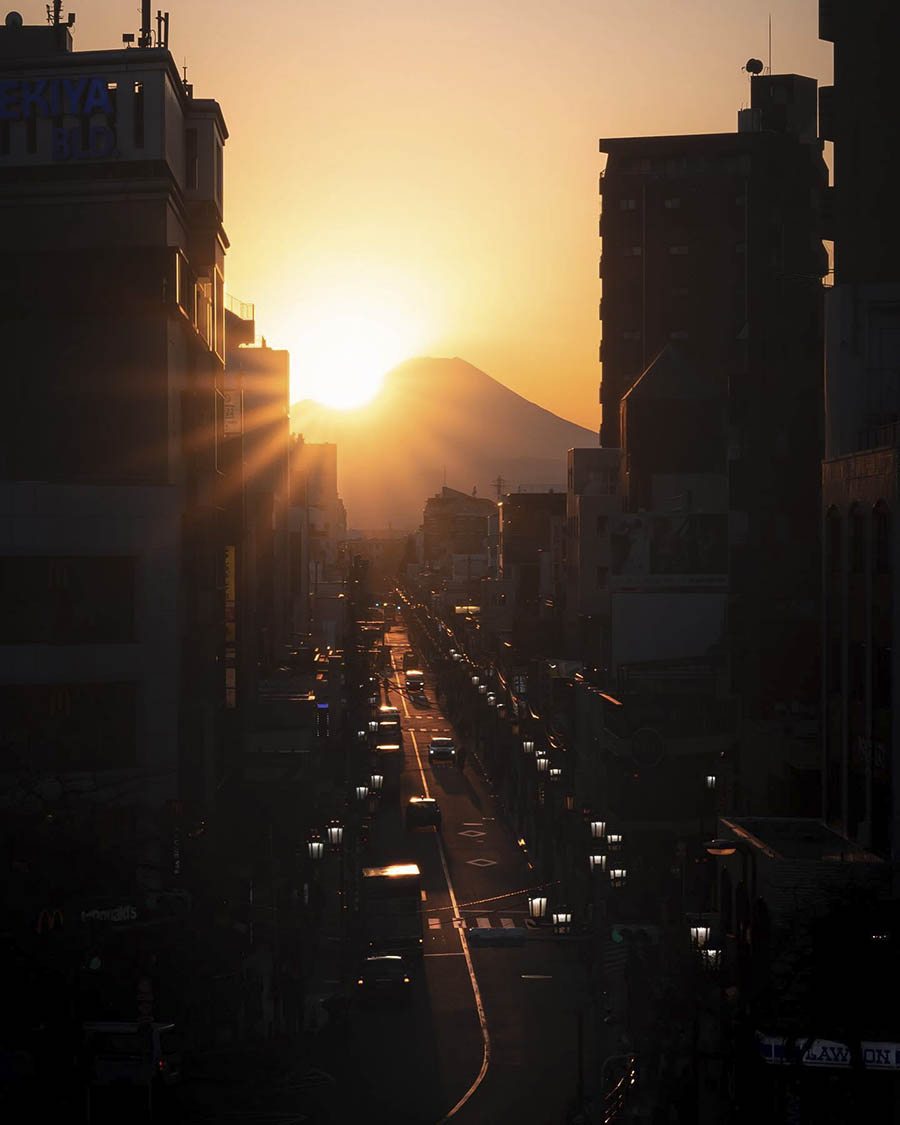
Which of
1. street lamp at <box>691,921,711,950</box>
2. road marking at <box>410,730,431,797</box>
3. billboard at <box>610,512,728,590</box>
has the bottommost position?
road marking at <box>410,730,431,797</box>

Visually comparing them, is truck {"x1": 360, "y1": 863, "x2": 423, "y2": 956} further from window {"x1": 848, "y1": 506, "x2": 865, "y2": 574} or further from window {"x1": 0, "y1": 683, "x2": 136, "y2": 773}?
window {"x1": 848, "y1": 506, "x2": 865, "y2": 574}

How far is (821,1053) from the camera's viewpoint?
2325cm

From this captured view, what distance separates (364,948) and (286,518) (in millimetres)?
61559

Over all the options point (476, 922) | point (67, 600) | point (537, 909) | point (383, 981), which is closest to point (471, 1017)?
point (383, 981)

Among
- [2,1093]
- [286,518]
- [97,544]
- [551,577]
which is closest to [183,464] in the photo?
[97,544]

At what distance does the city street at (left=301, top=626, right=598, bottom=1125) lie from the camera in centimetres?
3078

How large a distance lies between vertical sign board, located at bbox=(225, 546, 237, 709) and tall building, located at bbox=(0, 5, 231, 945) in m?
6.28

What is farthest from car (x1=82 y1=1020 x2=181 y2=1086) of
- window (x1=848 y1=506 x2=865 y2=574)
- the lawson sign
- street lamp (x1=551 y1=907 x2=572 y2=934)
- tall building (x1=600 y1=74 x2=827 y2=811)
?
tall building (x1=600 y1=74 x2=827 y2=811)

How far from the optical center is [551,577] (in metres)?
111

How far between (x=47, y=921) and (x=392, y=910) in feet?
63.8

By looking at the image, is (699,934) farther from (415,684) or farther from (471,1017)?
(415,684)

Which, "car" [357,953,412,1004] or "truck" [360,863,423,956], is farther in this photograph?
"truck" [360,863,423,956]

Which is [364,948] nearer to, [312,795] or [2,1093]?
[312,795]

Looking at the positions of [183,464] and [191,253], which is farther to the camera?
[191,253]
